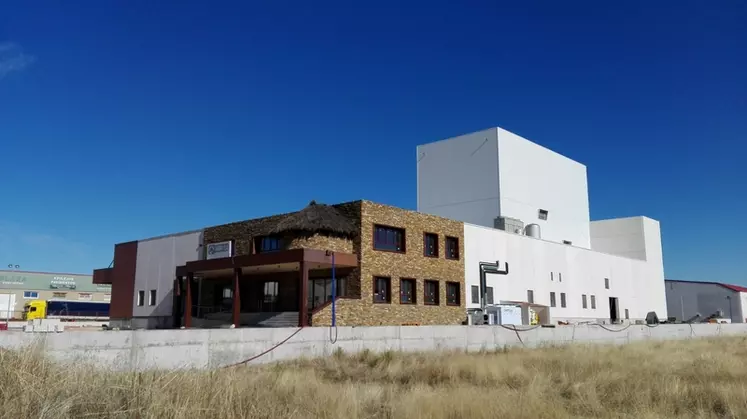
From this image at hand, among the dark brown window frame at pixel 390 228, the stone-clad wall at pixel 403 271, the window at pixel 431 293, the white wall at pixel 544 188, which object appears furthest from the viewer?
the white wall at pixel 544 188

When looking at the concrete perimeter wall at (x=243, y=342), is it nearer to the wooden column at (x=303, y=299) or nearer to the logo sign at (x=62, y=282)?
the wooden column at (x=303, y=299)

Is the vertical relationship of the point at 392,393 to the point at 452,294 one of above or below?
below

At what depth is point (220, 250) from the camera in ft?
126

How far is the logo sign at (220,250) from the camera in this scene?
124 ft

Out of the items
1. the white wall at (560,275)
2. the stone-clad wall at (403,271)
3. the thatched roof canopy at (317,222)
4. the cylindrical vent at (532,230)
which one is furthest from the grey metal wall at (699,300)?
the thatched roof canopy at (317,222)

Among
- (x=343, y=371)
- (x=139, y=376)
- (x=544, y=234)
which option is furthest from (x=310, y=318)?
(x=544, y=234)

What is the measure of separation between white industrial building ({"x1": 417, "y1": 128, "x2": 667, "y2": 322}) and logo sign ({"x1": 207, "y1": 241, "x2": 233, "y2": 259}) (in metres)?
15.0

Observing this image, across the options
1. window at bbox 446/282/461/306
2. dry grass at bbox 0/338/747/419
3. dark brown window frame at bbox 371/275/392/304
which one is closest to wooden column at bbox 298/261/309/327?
dark brown window frame at bbox 371/275/392/304

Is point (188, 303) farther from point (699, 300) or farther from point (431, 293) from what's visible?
point (699, 300)

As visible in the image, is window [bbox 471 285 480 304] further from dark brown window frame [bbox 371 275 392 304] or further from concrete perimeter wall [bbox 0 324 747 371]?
dark brown window frame [bbox 371 275 392 304]

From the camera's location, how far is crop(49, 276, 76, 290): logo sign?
90.4m

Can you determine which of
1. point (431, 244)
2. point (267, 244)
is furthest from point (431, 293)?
point (267, 244)

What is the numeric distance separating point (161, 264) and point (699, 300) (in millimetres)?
62053

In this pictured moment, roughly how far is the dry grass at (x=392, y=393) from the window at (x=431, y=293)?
15.9 meters
